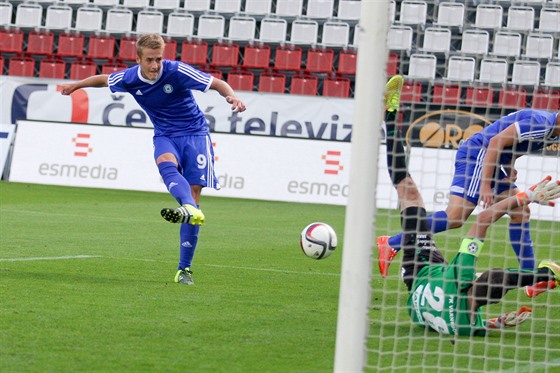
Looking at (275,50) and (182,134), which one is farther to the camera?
(275,50)

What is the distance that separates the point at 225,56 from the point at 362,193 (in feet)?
63.9

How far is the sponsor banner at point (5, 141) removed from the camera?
19.1m

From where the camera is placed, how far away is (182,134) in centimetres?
827

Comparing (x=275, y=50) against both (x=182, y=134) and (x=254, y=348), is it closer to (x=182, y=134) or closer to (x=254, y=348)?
(x=182, y=134)

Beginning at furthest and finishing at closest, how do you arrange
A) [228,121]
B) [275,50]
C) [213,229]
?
[275,50]
[228,121]
[213,229]

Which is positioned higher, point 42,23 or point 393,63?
point 42,23

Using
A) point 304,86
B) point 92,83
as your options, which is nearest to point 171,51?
point 304,86

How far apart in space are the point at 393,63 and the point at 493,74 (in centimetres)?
184

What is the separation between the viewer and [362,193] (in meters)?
4.35

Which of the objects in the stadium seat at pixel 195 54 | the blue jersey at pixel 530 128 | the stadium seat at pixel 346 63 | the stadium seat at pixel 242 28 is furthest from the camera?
the stadium seat at pixel 242 28

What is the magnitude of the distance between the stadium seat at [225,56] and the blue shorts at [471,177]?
619 inches

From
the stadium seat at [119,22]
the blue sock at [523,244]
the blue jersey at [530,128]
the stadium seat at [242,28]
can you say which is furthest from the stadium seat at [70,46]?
the blue jersey at [530,128]

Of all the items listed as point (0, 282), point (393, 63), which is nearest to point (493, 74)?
point (393, 63)

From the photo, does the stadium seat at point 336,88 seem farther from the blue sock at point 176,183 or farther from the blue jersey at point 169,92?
the blue sock at point 176,183
